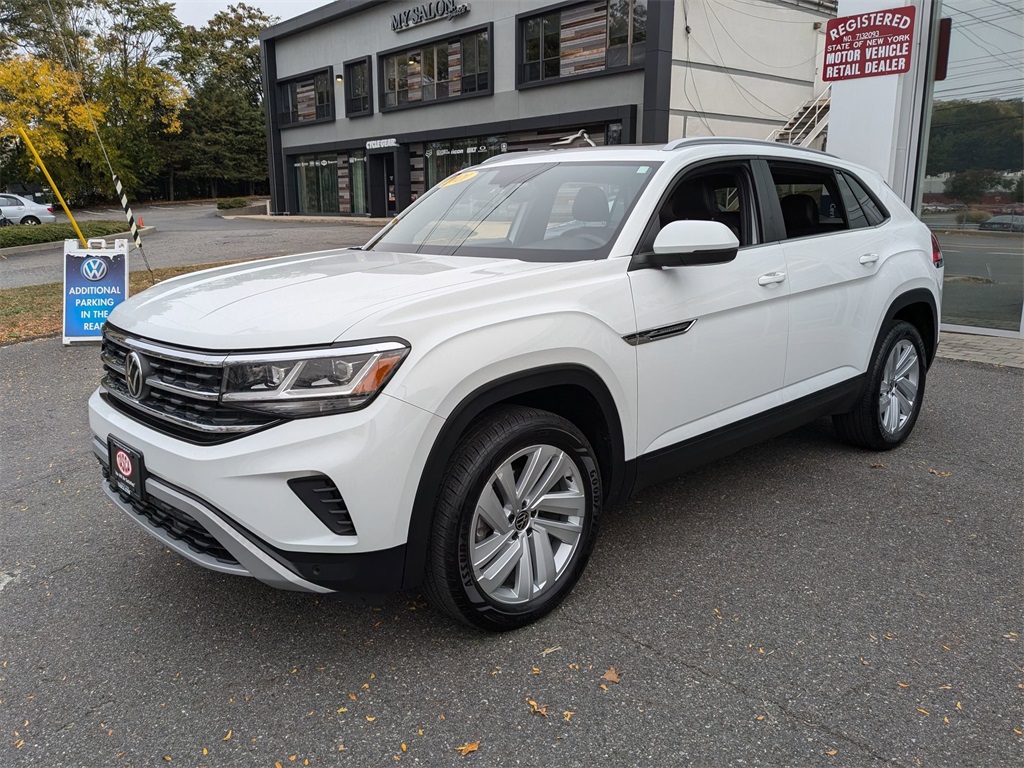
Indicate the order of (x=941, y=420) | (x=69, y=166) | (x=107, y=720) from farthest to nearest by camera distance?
(x=69, y=166) < (x=941, y=420) < (x=107, y=720)

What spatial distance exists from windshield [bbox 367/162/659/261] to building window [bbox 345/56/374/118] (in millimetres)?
31837

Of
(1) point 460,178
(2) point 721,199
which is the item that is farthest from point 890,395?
(1) point 460,178

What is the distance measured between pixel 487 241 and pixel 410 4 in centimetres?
3030

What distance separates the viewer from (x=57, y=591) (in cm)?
342

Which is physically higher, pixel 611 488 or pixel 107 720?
pixel 611 488

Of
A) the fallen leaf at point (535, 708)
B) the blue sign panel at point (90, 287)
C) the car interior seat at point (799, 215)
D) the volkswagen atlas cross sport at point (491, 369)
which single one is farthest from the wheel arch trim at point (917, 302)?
the blue sign panel at point (90, 287)

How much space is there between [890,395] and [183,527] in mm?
4132

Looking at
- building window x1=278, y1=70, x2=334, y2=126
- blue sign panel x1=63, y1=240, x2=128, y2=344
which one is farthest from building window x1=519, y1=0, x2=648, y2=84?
blue sign panel x1=63, y1=240, x2=128, y2=344

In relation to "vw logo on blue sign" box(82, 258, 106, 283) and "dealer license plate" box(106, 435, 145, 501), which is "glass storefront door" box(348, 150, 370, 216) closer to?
"vw logo on blue sign" box(82, 258, 106, 283)

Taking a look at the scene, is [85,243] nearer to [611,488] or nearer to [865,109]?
[611,488]

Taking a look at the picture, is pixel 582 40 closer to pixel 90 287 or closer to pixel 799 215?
pixel 90 287

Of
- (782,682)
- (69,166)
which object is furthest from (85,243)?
(69,166)

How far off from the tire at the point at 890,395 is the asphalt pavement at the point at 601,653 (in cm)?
61

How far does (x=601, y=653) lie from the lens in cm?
289
